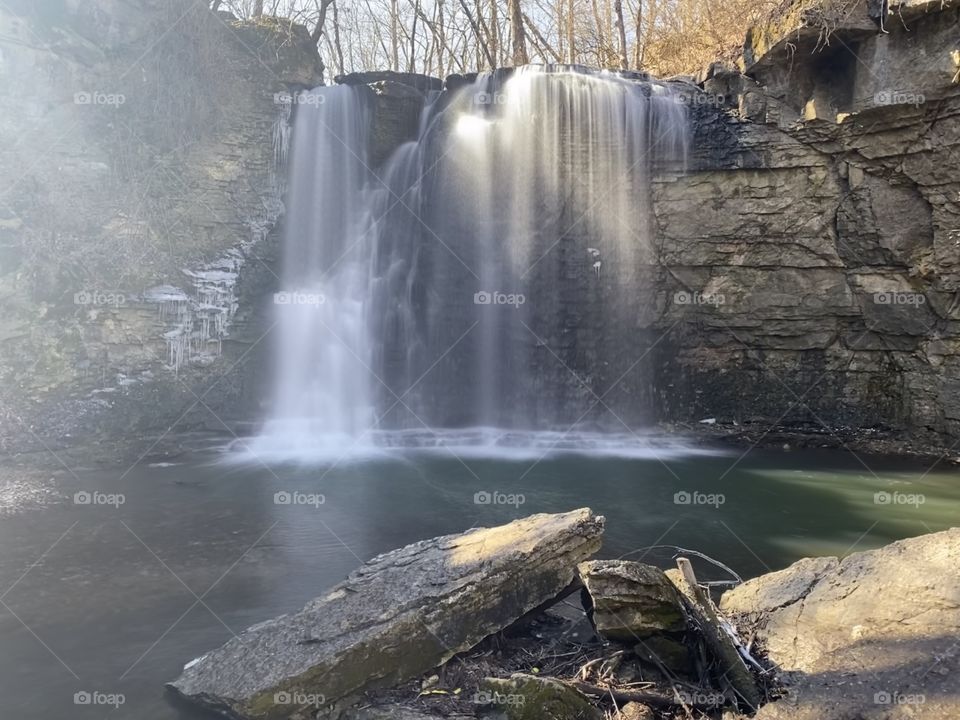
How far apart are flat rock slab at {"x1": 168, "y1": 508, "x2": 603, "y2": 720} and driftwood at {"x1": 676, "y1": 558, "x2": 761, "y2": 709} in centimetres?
71

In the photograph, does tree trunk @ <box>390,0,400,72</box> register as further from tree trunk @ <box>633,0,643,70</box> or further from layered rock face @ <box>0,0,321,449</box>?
layered rock face @ <box>0,0,321,449</box>

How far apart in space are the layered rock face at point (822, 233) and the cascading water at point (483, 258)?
742 millimetres

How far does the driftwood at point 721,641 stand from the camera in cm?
301

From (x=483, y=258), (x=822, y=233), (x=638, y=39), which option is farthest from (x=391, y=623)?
(x=638, y=39)

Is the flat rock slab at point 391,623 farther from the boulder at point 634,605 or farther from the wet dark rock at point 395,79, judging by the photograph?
the wet dark rock at point 395,79

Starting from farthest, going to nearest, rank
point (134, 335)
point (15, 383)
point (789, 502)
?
point (134, 335) → point (15, 383) → point (789, 502)

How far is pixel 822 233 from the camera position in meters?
11.6

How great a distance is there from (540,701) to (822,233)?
1074cm

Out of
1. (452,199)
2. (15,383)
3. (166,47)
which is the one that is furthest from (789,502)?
(166,47)

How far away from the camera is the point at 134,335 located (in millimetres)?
11008

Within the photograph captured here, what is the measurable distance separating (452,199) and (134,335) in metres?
5.54

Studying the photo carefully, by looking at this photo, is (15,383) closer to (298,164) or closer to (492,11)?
(298,164)

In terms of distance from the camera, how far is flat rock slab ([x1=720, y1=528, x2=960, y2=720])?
112 inches

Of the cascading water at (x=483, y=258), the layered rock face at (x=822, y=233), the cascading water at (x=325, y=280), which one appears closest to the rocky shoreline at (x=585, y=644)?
the cascading water at (x=325, y=280)
